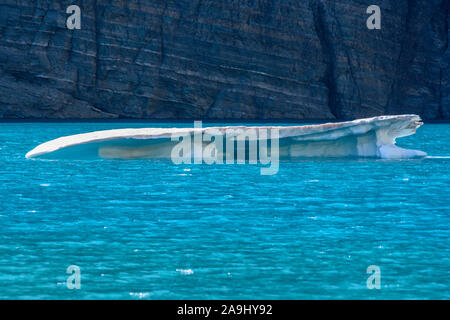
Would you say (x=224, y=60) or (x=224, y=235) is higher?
(x=224, y=60)

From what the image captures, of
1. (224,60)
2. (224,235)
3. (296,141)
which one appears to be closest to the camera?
(224,235)

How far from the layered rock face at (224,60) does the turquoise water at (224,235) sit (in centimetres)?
3774

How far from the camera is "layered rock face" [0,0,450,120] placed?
177 feet

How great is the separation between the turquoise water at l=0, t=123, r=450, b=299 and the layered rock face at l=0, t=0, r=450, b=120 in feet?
124

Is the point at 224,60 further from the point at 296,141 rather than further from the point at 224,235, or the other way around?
the point at 224,235

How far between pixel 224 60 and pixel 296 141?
37914 millimetres

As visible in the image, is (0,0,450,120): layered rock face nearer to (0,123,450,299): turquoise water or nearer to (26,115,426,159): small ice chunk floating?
(26,115,426,159): small ice chunk floating

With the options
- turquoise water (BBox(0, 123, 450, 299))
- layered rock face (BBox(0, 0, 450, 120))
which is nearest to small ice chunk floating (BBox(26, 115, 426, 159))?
turquoise water (BBox(0, 123, 450, 299))

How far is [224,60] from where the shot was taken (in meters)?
56.5

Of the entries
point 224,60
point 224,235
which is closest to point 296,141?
point 224,235

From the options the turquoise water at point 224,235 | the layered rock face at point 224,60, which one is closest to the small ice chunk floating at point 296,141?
the turquoise water at point 224,235

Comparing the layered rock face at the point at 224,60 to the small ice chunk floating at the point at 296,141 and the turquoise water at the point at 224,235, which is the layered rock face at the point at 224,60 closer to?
the small ice chunk floating at the point at 296,141
